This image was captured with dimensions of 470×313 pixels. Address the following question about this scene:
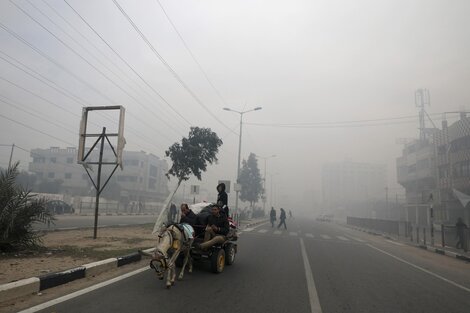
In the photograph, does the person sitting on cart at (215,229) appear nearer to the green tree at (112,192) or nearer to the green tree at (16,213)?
the green tree at (16,213)

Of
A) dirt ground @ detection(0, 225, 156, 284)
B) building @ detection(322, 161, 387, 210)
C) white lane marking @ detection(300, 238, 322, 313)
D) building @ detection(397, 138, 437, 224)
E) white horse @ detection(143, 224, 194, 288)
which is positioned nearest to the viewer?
white lane marking @ detection(300, 238, 322, 313)

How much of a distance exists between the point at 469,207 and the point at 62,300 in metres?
42.6

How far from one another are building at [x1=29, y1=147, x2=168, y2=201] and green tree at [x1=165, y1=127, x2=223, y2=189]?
54434 mm

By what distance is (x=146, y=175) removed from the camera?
89.8m

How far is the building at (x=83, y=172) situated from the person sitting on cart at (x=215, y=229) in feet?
228

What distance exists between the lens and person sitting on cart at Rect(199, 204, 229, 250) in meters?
7.95

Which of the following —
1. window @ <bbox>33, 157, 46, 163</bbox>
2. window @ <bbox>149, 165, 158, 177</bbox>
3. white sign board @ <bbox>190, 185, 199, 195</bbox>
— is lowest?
white sign board @ <bbox>190, 185, 199, 195</bbox>

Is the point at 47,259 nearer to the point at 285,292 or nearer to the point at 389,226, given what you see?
the point at 285,292

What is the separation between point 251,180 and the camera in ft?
185

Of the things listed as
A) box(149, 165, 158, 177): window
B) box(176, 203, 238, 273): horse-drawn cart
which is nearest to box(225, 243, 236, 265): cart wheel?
box(176, 203, 238, 273): horse-drawn cart

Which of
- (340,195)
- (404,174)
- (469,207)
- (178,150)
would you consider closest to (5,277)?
(178,150)

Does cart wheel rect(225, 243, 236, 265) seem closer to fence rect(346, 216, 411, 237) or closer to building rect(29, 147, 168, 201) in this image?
fence rect(346, 216, 411, 237)

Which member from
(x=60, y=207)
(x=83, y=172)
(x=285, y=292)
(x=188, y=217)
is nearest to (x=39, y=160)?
(x=83, y=172)

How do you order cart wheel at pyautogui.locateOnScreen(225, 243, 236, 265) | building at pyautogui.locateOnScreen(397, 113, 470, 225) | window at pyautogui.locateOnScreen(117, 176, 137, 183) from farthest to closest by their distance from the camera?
A: 1. window at pyautogui.locateOnScreen(117, 176, 137, 183)
2. building at pyautogui.locateOnScreen(397, 113, 470, 225)
3. cart wheel at pyautogui.locateOnScreen(225, 243, 236, 265)
